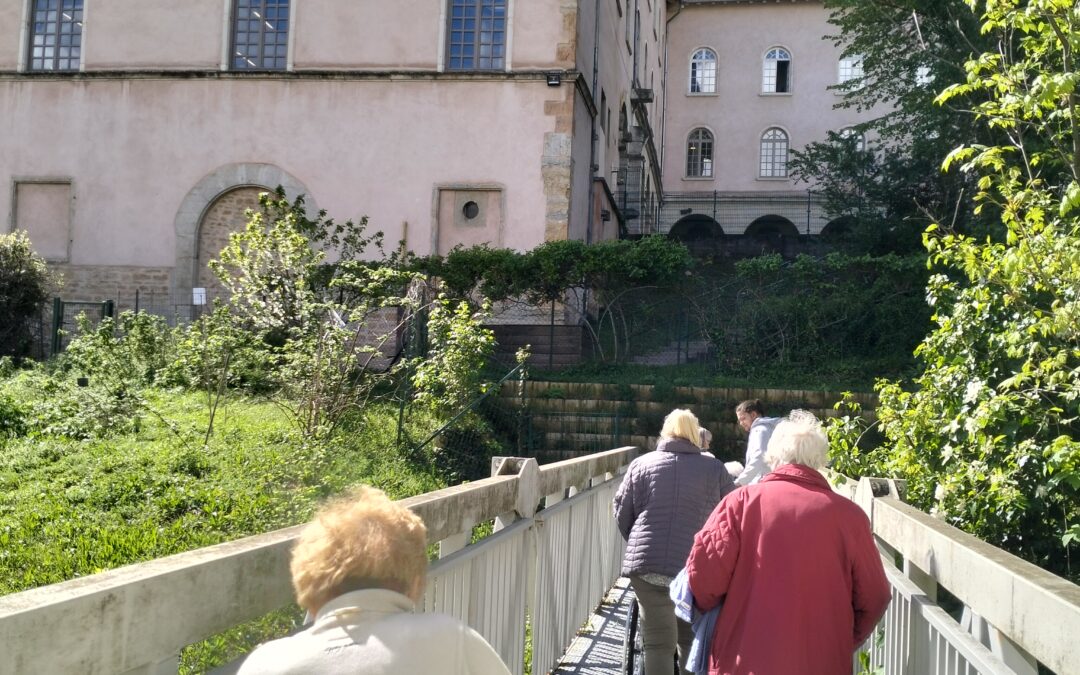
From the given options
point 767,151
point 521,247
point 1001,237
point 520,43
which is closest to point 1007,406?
point 1001,237

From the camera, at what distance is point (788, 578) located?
4223 mm

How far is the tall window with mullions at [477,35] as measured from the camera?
2477 cm

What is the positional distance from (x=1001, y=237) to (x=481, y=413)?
390 inches

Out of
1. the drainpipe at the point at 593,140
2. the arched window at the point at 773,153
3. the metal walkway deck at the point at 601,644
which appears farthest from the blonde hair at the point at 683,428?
the arched window at the point at 773,153

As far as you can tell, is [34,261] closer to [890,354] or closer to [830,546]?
[890,354]

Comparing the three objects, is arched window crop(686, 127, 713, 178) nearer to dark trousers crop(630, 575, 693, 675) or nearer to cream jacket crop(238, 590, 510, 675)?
dark trousers crop(630, 575, 693, 675)

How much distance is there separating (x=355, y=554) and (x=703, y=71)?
4889 centimetres

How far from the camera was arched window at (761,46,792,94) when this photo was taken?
159ft

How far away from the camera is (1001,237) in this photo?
19.9 meters

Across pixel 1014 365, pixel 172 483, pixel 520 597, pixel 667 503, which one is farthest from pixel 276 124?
pixel 520 597

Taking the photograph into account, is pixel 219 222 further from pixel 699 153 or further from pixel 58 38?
pixel 699 153

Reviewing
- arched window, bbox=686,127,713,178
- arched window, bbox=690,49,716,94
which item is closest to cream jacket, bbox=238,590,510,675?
arched window, bbox=686,127,713,178

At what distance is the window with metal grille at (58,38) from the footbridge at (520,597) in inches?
873

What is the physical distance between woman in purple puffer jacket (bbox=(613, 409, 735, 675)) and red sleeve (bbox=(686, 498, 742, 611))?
6.19 feet
